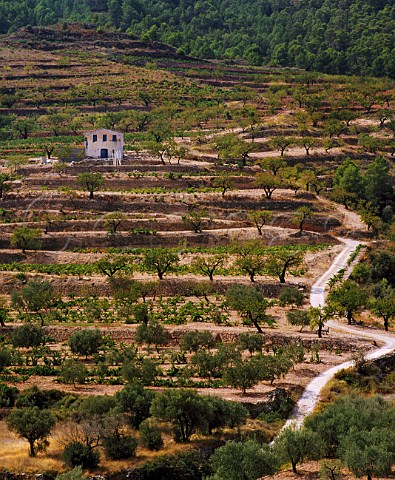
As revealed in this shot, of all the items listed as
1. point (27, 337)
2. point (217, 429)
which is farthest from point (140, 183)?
point (217, 429)

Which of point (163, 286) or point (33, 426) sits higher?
point (33, 426)

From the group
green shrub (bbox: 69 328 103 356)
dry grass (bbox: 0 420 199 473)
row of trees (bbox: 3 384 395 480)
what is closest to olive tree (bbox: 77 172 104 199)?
green shrub (bbox: 69 328 103 356)

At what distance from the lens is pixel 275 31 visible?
179125 millimetres

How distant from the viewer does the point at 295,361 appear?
4681 cm

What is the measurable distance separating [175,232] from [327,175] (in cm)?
2279

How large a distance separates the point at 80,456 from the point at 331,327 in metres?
23.9

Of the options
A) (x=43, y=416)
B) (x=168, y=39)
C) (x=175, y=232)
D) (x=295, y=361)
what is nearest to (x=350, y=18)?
(x=168, y=39)

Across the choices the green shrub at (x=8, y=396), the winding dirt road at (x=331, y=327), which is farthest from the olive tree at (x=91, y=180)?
the green shrub at (x=8, y=396)

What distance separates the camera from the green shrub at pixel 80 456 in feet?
111

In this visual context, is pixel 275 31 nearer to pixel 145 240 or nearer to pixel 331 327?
pixel 145 240

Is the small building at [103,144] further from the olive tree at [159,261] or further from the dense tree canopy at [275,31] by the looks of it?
the dense tree canopy at [275,31]

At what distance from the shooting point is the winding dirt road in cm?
4097

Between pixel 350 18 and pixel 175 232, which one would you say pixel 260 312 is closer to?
pixel 175 232

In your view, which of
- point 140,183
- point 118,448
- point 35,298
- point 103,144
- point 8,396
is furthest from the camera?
point 103,144
